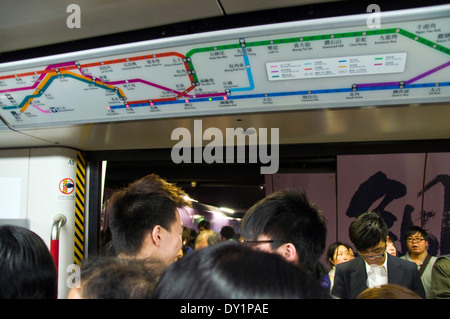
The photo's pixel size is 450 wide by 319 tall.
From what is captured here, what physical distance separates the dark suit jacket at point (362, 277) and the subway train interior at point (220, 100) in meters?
0.64

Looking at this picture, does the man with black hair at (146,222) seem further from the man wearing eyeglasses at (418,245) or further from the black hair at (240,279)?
the man wearing eyeglasses at (418,245)

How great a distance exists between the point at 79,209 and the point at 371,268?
6.25 ft

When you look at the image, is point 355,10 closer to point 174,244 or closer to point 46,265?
point 174,244

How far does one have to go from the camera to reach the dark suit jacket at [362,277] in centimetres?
215

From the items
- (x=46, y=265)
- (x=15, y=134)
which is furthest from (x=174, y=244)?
(x=15, y=134)

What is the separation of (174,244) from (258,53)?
88 centimetres

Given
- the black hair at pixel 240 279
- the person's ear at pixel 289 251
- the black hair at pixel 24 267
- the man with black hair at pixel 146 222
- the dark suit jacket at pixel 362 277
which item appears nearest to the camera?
the black hair at pixel 240 279

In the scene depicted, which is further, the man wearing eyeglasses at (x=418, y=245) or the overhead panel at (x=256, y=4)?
the man wearing eyeglasses at (x=418, y=245)

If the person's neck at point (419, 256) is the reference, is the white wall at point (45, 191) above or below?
above

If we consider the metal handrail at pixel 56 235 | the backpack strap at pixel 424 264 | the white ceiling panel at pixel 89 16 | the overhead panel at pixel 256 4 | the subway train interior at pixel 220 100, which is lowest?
the backpack strap at pixel 424 264

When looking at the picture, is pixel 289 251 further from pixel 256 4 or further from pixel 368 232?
pixel 368 232

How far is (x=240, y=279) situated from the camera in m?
0.63

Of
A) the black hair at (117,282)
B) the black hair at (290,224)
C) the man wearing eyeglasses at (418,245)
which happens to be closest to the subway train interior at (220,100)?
the man wearing eyeglasses at (418,245)

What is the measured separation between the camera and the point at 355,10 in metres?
1.41
